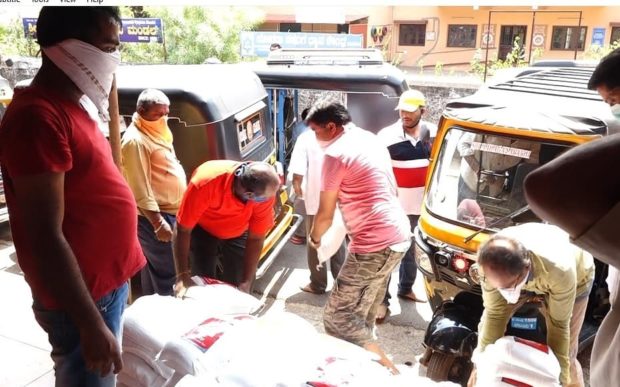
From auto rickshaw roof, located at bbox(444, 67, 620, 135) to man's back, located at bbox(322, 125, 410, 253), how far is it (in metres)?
0.67

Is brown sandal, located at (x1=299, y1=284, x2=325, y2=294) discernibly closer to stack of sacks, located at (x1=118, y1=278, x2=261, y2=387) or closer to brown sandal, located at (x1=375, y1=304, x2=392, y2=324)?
brown sandal, located at (x1=375, y1=304, x2=392, y2=324)

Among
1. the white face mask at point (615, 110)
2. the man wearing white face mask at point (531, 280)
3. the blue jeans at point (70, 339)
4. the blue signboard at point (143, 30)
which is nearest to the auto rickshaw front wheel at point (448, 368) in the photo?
the man wearing white face mask at point (531, 280)

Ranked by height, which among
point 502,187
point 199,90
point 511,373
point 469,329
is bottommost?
point 469,329

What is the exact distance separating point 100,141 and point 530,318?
2.44 m

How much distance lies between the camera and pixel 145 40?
14062 millimetres

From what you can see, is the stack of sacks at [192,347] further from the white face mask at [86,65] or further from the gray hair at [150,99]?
the gray hair at [150,99]

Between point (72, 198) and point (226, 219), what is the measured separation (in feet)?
5.69

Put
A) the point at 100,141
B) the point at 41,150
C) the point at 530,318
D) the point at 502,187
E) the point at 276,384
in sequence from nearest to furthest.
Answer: the point at 41,150, the point at 100,141, the point at 276,384, the point at 530,318, the point at 502,187

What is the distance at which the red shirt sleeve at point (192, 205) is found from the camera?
336 centimetres

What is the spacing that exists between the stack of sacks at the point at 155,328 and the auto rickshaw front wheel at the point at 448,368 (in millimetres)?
1294

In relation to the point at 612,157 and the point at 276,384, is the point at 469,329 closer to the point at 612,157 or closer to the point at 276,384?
the point at 276,384

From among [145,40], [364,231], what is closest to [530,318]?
[364,231]

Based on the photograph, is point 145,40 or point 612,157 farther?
point 145,40

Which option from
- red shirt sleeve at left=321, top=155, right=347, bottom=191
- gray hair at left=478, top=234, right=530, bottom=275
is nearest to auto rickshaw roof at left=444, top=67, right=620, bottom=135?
red shirt sleeve at left=321, top=155, right=347, bottom=191
